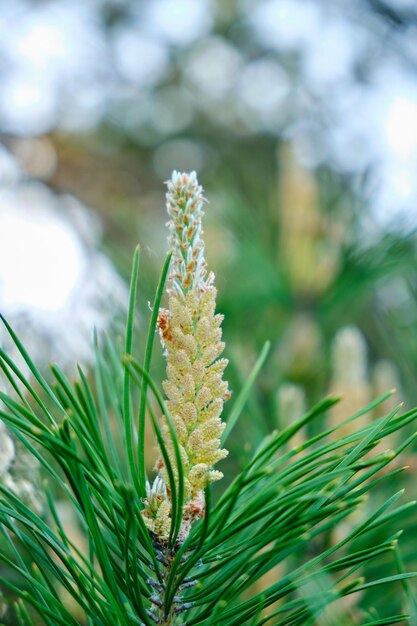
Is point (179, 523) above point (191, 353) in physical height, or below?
below

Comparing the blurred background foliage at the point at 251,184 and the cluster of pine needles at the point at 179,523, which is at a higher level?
the blurred background foliage at the point at 251,184

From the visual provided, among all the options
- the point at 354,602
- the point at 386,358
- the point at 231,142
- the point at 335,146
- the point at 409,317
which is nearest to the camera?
the point at 354,602

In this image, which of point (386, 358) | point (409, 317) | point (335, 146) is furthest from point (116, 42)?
point (409, 317)

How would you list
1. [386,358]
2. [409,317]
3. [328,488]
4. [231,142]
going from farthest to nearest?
1. [231,142]
2. [386,358]
3. [409,317]
4. [328,488]

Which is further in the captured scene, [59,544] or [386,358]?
[386,358]

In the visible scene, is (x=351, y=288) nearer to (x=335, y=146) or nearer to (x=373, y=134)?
(x=373, y=134)

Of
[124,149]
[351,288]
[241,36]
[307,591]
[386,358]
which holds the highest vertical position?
[241,36]

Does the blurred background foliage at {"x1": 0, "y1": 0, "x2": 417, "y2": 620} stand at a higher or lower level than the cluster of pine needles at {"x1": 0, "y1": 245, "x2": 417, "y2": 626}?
higher

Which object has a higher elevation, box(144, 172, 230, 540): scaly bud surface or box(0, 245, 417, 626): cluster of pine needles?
box(144, 172, 230, 540): scaly bud surface

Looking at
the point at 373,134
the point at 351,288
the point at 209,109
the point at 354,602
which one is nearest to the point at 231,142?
the point at 209,109

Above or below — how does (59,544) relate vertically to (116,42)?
below

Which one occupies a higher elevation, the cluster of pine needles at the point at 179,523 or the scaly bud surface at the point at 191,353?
the scaly bud surface at the point at 191,353
